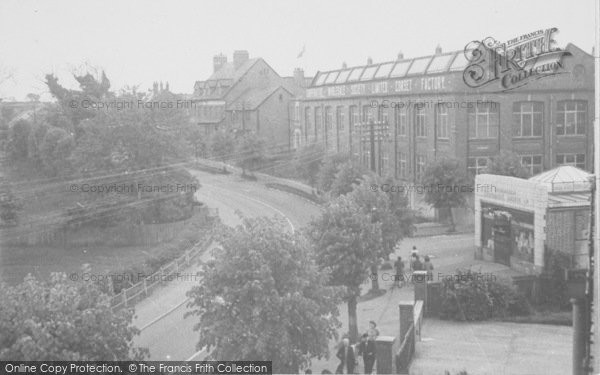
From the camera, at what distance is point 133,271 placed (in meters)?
22.8

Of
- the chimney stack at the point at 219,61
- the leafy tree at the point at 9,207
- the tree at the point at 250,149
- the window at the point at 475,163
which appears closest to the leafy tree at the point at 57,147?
the leafy tree at the point at 9,207

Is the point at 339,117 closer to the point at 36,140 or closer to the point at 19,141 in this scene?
the point at 36,140

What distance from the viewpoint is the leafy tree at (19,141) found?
133 feet

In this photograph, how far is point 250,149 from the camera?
44.5 metres

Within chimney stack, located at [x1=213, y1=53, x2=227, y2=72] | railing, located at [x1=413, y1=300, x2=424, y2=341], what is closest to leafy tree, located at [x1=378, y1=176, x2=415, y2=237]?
railing, located at [x1=413, y1=300, x2=424, y2=341]

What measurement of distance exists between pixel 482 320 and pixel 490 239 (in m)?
6.75

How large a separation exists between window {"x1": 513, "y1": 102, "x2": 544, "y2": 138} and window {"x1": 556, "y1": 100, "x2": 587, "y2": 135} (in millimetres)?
853

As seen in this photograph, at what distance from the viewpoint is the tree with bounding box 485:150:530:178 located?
28.4 meters

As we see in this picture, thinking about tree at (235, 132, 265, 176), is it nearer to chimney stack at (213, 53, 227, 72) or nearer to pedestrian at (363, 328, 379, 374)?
chimney stack at (213, 53, 227, 72)

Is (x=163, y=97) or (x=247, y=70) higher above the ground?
(x=247, y=70)

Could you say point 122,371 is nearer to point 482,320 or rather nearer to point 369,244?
point 369,244

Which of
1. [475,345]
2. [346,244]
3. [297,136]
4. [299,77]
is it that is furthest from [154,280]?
[299,77]

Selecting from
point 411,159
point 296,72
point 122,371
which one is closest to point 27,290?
point 122,371

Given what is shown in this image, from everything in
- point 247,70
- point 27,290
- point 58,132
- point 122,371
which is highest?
point 247,70
